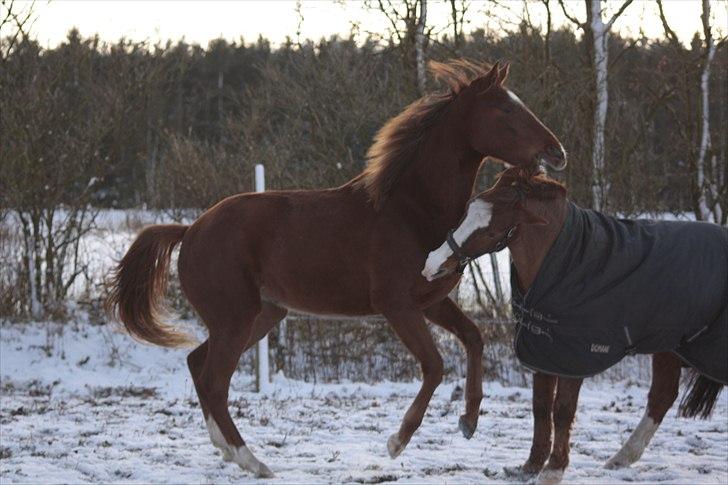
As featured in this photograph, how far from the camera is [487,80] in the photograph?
4809 millimetres

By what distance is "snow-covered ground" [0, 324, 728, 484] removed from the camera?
5250mm

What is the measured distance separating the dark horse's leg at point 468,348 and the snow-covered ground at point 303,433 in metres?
0.37

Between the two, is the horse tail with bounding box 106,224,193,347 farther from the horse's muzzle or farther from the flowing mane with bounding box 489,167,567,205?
the horse's muzzle

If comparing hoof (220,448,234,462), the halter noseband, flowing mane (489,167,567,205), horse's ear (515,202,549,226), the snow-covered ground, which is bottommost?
the snow-covered ground

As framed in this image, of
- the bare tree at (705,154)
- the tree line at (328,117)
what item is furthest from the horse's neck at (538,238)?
the bare tree at (705,154)

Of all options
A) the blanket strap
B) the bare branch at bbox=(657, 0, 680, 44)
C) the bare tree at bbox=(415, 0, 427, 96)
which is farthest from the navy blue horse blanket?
the bare branch at bbox=(657, 0, 680, 44)

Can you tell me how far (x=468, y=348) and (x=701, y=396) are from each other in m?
1.47

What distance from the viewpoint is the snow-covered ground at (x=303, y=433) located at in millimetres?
5250

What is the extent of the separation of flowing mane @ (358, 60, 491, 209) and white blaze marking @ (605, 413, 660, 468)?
1.99 m

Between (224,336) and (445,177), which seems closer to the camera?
(445,177)

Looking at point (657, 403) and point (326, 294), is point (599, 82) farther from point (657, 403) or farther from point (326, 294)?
point (326, 294)

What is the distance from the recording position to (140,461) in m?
5.52

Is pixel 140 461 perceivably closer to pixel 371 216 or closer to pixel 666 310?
pixel 371 216

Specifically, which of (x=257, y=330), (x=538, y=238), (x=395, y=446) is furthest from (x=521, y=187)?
(x=257, y=330)
